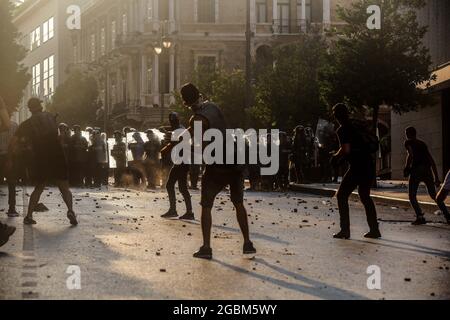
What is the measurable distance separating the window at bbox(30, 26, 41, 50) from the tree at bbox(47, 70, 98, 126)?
28.5 meters

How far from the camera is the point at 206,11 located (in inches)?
2267

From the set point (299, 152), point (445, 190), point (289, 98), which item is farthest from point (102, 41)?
point (445, 190)

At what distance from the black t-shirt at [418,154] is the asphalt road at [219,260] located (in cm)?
96

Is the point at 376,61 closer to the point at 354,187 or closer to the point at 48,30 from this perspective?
the point at 354,187

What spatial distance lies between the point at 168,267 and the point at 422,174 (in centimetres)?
709

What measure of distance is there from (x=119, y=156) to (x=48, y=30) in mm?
60301

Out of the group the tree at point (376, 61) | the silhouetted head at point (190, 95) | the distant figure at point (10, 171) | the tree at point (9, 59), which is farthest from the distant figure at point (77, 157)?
the tree at point (9, 59)

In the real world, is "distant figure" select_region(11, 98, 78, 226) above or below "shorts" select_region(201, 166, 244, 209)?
above

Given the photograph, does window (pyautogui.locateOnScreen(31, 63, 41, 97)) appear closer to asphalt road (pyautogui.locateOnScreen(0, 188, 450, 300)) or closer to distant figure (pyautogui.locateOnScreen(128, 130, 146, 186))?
distant figure (pyautogui.locateOnScreen(128, 130, 146, 186))

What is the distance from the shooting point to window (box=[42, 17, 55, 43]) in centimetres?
8588

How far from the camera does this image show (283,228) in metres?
14.1

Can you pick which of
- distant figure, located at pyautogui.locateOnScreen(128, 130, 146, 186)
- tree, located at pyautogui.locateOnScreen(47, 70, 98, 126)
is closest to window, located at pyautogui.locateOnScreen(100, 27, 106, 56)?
tree, located at pyautogui.locateOnScreen(47, 70, 98, 126)

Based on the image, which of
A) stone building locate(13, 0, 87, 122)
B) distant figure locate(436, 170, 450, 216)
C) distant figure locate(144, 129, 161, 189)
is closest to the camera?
distant figure locate(436, 170, 450, 216)

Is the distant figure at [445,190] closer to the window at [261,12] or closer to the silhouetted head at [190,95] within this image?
the silhouetted head at [190,95]
